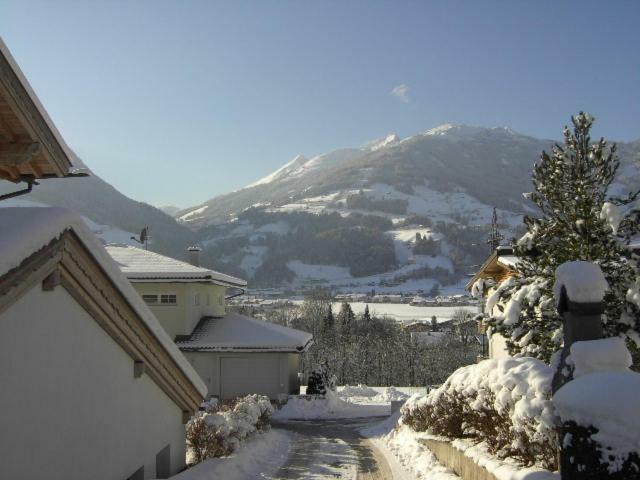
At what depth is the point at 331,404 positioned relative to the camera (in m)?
28.5

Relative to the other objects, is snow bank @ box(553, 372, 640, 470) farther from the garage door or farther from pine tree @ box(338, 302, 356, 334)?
pine tree @ box(338, 302, 356, 334)

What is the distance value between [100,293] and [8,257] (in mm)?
1983

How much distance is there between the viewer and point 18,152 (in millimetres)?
6891

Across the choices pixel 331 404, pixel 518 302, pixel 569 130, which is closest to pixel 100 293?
pixel 518 302

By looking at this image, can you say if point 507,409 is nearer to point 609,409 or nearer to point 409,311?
point 609,409

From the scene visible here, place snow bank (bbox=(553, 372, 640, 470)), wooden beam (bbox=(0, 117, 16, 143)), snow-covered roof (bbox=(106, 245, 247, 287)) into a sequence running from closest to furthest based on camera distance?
snow bank (bbox=(553, 372, 640, 470)) → wooden beam (bbox=(0, 117, 16, 143)) → snow-covered roof (bbox=(106, 245, 247, 287))

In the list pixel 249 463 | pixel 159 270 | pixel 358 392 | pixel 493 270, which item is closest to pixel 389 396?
pixel 358 392

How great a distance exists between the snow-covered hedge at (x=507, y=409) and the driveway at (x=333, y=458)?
2471 mm

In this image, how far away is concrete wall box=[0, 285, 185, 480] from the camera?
485 centimetres

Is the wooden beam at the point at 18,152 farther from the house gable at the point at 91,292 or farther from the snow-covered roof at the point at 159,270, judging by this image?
the snow-covered roof at the point at 159,270

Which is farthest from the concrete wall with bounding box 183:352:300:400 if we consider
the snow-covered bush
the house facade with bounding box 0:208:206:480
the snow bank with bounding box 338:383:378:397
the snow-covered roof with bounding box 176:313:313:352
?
the house facade with bounding box 0:208:206:480

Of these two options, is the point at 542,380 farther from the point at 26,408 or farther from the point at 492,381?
the point at 26,408

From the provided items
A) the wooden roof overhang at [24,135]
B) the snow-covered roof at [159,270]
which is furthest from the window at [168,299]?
the wooden roof overhang at [24,135]

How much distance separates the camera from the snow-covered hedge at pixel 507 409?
6.07 meters
